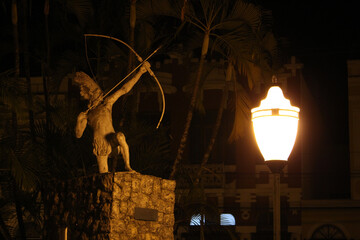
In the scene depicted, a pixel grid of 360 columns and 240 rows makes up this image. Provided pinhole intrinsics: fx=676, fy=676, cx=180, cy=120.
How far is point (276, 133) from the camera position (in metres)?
7.75

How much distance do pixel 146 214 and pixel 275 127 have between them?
3075 mm

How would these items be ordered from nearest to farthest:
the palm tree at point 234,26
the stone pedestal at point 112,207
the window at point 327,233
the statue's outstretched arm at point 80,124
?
the stone pedestal at point 112,207
the statue's outstretched arm at point 80,124
the palm tree at point 234,26
the window at point 327,233

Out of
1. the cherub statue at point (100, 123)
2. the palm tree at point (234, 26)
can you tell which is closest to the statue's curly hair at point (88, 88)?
the cherub statue at point (100, 123)

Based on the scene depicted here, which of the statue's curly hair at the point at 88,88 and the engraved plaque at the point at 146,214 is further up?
the statue's curly hair at the point at 88,88

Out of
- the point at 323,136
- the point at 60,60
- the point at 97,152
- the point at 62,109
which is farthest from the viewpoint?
the point at 323,136

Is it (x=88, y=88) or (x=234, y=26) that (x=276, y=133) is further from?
(x=234, y=26)

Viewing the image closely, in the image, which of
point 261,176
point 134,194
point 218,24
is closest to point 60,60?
point 218,24

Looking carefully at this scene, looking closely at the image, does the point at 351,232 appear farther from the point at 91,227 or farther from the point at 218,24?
the point at 91,227

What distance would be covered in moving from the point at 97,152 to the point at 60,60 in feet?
17.5

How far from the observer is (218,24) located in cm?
1373

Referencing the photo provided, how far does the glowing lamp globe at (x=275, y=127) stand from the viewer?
25.4ft

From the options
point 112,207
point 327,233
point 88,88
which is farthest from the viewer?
point 327,233

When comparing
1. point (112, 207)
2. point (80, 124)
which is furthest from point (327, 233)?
point (80, 124)

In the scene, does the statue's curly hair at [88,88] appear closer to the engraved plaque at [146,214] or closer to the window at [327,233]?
the engraved plaque at [146,214]
